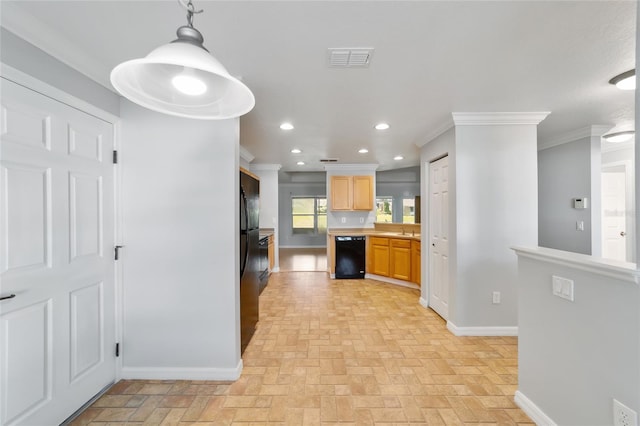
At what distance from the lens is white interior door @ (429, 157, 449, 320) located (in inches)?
126

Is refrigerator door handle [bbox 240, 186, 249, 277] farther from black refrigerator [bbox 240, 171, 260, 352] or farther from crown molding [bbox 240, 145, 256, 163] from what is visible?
crown molding [bbox 240, 145, 256, 163]

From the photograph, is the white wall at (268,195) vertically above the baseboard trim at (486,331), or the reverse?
the white wall at (268,195)

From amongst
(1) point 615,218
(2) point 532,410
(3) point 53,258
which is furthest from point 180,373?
(1) point 615,218

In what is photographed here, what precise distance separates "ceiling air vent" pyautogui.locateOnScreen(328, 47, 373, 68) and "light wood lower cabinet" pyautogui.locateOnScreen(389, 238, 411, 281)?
3.45 metres

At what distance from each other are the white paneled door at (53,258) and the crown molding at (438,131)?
3.17 m

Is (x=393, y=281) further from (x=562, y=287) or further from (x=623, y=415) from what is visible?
(x=623, y=415)

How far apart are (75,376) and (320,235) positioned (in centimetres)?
845

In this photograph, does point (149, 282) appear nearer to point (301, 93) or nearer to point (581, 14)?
point (301, 93)

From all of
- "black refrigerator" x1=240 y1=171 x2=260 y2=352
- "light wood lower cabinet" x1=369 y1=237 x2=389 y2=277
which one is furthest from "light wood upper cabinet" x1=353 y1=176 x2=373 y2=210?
"black refrigerator" x1=240 y1=171 x2=260 y2=352

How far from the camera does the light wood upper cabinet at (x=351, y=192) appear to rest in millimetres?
5699

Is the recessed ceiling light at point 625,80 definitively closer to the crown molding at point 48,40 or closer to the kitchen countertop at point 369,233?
the kitchen countertop at point 369,233

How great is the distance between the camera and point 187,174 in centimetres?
211

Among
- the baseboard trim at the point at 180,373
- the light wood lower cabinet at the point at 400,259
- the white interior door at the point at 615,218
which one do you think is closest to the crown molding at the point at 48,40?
the baseboard trim at the point at 180,373

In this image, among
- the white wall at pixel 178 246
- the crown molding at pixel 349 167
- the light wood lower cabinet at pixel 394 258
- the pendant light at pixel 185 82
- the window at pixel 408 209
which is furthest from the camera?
the window at pixel 408 209
